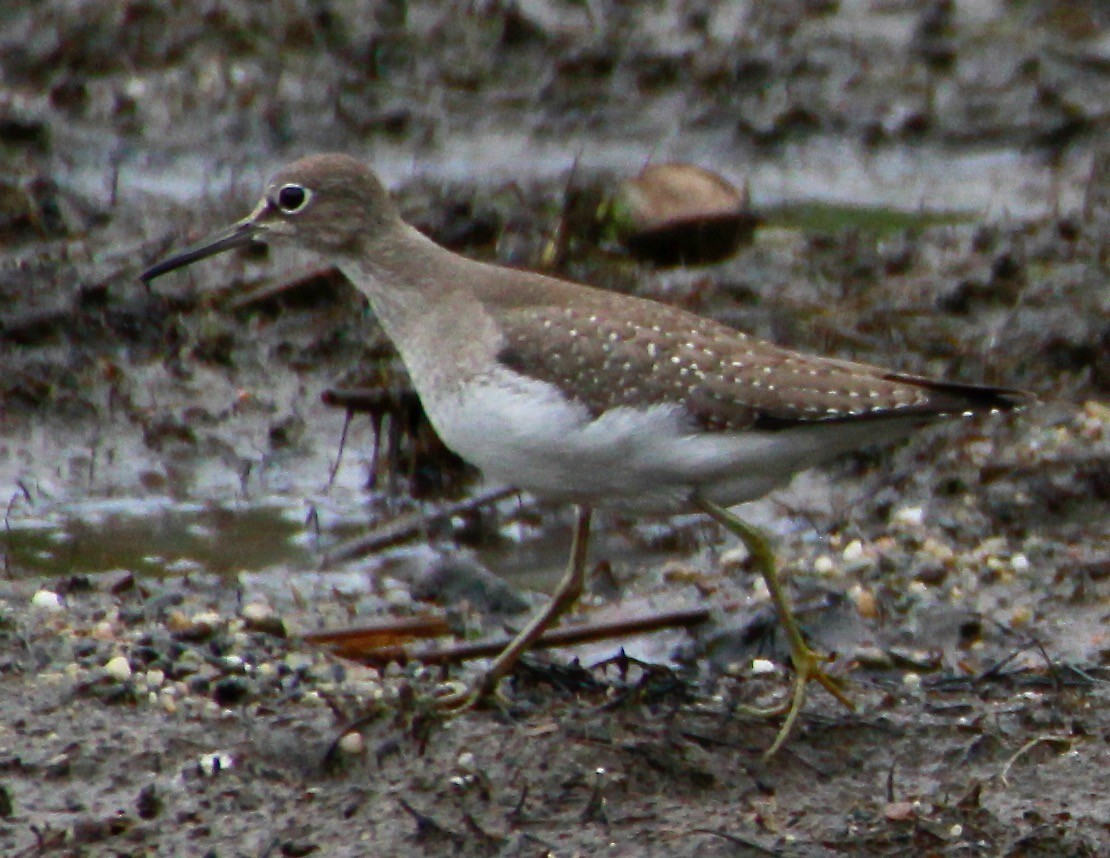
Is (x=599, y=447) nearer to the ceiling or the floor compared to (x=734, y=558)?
nearer to the ceiling

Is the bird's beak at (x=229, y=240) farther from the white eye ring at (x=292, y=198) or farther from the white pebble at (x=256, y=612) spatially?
the white pebble at (x=256, y=612)

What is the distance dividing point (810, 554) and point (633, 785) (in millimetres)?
2164

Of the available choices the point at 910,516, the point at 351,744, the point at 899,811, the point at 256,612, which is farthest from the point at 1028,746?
the point at 256,612

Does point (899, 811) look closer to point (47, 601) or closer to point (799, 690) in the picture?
point (799, 690)

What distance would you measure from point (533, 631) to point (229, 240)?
1.74 meters

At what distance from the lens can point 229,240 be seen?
6762mm

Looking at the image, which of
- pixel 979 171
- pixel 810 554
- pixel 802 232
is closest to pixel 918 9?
pixel 979 171

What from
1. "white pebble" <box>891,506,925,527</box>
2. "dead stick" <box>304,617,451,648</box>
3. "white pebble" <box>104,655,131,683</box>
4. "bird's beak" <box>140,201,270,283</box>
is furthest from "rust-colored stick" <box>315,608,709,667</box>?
"bird's beak" <box>140,201,270,283</box>

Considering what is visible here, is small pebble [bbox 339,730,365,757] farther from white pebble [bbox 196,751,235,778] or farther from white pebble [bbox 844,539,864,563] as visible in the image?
white pebble [bbox 844,539,864,563]

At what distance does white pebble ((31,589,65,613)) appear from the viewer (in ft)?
20.9

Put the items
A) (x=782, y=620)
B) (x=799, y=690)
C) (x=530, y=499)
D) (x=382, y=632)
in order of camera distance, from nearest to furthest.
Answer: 1. (x=799, y=690)
2. (x=782, y=620)
3. (x=382, y=632)
4. (x=530, y=499)

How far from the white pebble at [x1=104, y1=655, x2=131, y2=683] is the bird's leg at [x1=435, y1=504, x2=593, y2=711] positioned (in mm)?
887

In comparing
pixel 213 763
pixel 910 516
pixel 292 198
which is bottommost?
pixel 213 763

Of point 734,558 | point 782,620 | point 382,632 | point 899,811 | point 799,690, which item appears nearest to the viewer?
point 899,811
